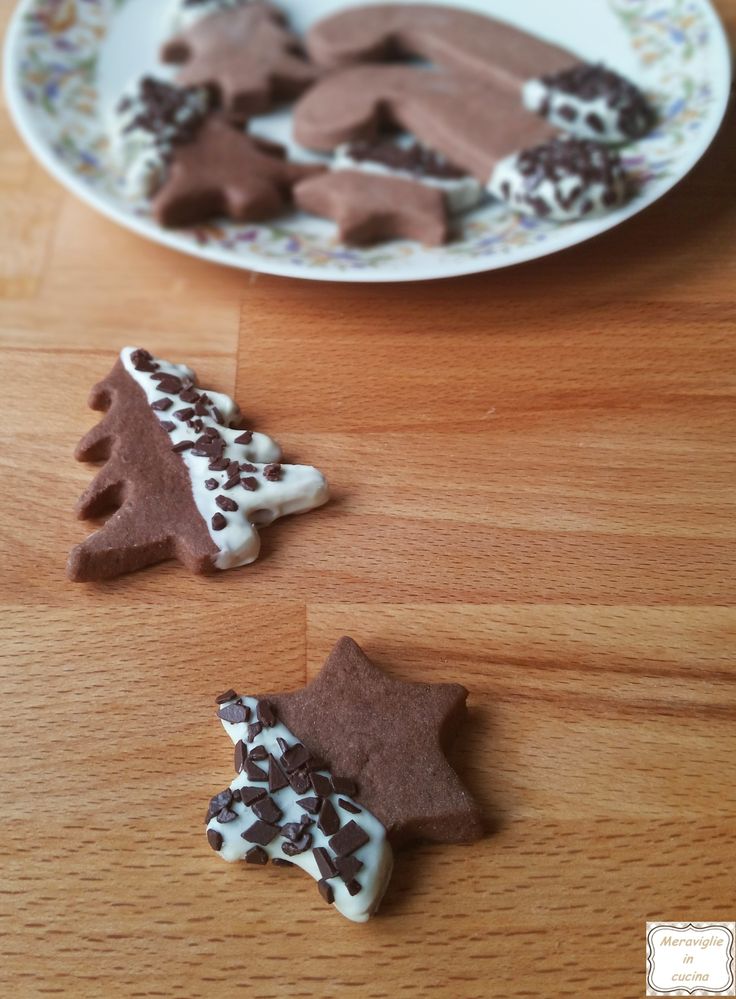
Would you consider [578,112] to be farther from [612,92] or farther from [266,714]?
[266,714]

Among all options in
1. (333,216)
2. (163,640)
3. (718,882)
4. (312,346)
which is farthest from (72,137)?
(718,882)

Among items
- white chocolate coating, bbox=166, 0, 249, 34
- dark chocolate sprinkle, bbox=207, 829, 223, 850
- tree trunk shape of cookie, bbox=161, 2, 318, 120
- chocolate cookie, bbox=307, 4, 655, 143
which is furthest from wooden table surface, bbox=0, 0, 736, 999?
white chocolate coating, bbox=166, 0, 249, 34

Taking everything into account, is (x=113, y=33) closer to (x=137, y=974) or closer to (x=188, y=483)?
(x=188, y=483)

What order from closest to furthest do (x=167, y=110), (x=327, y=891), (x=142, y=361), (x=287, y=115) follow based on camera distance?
(x=327, y=891)
(x=142, y=361)
(x=167, y=110)
(x=287, y=115)

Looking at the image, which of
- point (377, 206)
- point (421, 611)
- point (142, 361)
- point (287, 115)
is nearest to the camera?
point (421, 611)

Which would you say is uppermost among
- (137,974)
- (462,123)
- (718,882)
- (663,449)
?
(462,123)

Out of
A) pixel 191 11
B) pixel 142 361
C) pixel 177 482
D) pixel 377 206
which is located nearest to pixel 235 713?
pixel 177 482

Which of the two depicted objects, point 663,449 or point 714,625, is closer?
point 714,625
